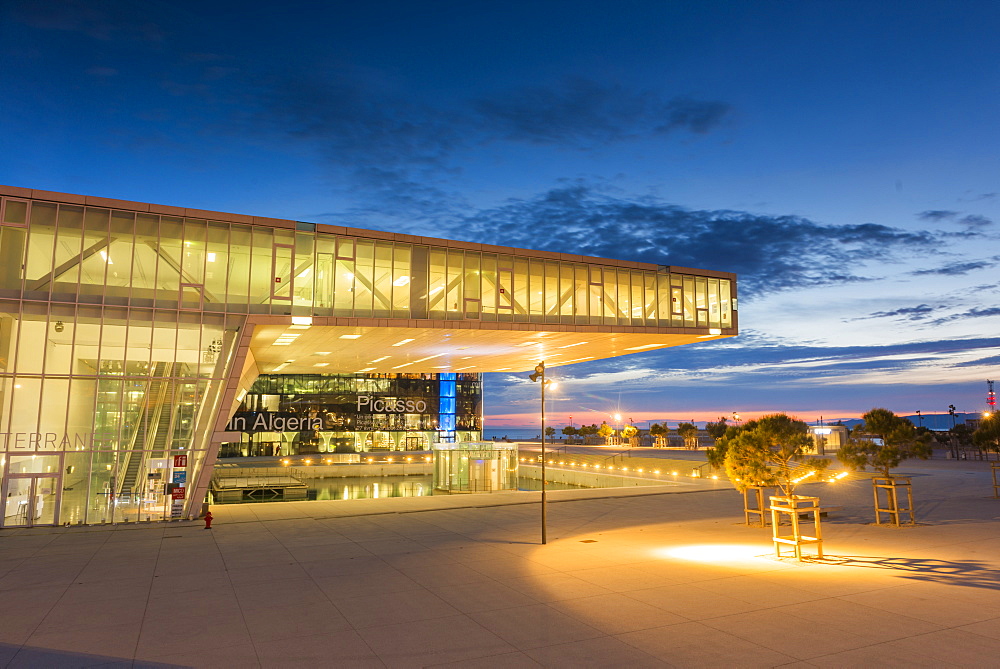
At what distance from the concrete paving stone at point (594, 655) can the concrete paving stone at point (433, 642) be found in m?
0.58

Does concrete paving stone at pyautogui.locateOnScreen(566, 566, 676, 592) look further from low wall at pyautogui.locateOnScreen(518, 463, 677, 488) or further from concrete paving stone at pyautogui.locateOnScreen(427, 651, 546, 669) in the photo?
low wall at pyautogui.locateOnScreen(518, 463, 677, 488)

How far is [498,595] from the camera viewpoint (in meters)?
12.8

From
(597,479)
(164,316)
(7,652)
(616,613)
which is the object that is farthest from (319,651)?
(597,479)

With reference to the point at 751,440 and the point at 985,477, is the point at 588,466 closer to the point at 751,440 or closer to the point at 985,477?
the point at 985,477

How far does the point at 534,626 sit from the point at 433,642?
1.79 metres

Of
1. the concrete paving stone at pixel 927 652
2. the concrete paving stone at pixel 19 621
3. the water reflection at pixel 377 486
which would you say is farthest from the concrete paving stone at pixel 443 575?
the water reflection at pixel 377 486

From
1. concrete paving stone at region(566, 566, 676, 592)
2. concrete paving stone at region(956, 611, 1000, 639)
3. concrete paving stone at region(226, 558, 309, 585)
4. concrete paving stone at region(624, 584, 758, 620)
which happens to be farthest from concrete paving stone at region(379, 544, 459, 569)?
concrete paving stone at region(956, 611, 1000, 639)

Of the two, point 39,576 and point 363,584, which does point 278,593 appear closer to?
point 363,584

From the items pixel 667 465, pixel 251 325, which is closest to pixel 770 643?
pixel 251 325

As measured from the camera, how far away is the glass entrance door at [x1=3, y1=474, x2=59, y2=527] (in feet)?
74.6

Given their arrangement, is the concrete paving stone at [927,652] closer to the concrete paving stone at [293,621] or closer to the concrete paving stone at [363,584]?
the concrete paving stone at [293,621]

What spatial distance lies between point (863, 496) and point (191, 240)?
3279 centimetres

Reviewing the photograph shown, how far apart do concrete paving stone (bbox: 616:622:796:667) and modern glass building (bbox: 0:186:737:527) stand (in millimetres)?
20323

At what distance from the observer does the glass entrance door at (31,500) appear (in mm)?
22750
